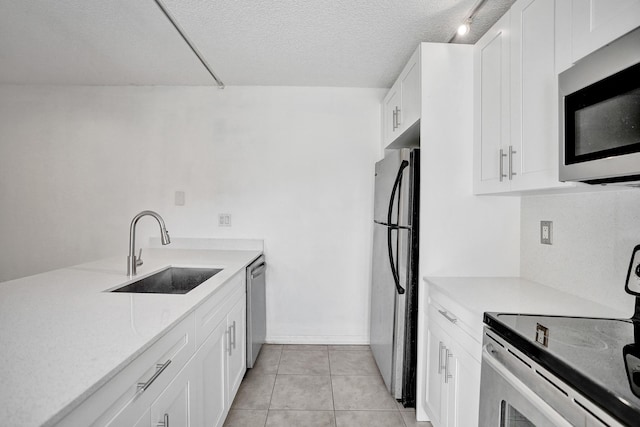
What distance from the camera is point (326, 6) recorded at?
6.11 ft

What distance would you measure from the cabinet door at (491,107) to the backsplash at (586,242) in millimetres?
331

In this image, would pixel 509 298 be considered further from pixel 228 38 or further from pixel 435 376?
pixel 228 38

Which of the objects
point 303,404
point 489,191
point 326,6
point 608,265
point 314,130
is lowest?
point 303,404

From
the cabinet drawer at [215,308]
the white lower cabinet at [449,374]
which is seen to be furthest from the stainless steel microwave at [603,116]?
the cabinet drawer at [215,308]

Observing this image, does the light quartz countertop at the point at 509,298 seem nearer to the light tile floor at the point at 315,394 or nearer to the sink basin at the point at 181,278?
the light tile floor at the point at 315,394

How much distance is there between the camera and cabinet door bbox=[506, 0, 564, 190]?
1316 millimetres

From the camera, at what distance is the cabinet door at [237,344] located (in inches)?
76.8

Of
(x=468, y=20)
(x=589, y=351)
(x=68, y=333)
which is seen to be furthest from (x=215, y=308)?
(x=468, y=20)

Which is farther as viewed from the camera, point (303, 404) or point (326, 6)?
point (303, 404)

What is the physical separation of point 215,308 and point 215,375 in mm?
340

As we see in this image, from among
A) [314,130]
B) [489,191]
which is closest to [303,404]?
[489,191]

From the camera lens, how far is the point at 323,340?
3.02 meters

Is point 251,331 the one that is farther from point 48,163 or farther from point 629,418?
point 48,163

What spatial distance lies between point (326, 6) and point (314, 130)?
1248 mm
